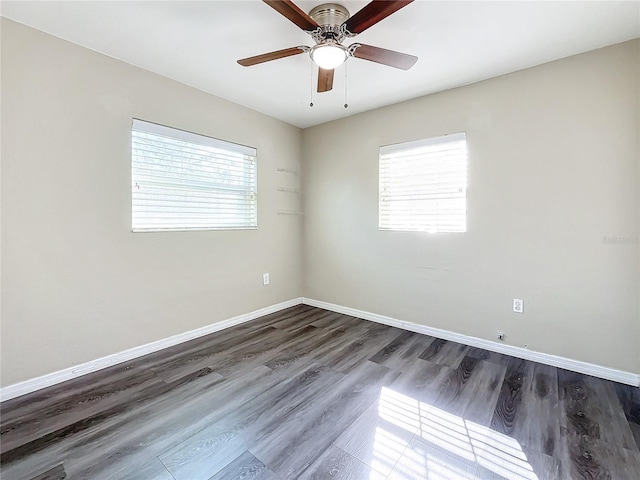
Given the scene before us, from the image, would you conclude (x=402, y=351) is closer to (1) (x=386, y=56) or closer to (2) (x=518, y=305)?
(2) (x=518, y=305)

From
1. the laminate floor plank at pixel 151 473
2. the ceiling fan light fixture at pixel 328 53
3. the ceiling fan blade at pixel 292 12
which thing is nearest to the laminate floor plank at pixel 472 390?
the laminate floor plank at pixel 151 473

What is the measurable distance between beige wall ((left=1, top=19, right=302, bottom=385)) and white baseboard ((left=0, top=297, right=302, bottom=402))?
0.05 m

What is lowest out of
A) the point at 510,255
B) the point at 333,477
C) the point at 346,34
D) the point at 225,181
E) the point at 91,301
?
the point at 333,477

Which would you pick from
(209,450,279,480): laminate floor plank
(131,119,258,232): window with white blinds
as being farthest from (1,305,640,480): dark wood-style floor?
(131,119,258,232): window with white blinds

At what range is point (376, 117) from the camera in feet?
11.0

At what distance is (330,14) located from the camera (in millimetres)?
1789

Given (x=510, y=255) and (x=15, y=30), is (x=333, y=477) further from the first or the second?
(x=15, y=30)

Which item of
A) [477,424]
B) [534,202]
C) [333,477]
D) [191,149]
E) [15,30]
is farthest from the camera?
[191,149]

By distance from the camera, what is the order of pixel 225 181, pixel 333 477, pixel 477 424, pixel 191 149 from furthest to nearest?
1. pixel 225 181
2. pixel 191 149
3. pixel 477 424
4. pixel 333 477

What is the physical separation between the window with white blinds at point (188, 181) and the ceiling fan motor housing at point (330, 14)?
1.68 metres

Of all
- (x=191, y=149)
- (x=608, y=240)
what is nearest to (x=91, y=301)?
(x=191, y=149)

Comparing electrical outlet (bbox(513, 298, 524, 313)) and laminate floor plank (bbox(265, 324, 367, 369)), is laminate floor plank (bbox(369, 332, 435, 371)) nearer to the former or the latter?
laminate floor plank (bbox(265, 324, 367, 369))

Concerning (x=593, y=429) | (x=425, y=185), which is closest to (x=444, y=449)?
(x=593, y=429)

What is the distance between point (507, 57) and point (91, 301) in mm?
3803
